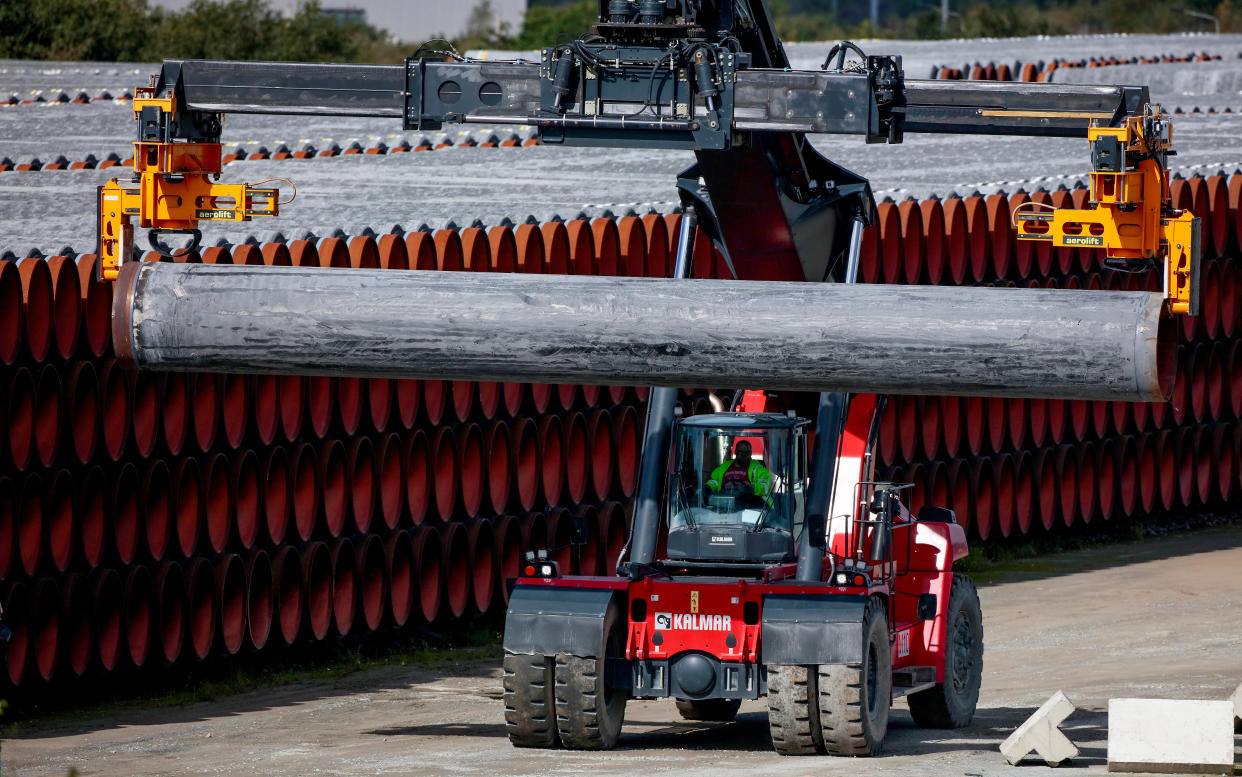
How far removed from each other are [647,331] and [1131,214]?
102 inches

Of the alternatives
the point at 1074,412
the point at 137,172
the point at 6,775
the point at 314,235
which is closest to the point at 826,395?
the point at 137,172

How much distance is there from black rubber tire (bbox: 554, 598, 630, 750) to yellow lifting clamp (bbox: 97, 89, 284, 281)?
340 cm

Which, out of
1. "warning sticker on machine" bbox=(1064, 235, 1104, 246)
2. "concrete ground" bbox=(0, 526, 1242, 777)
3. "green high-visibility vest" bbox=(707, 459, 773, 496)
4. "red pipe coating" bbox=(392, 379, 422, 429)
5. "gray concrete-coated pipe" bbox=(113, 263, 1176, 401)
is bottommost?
"concrete ground" bbox=(0, 526, 1242, 777)

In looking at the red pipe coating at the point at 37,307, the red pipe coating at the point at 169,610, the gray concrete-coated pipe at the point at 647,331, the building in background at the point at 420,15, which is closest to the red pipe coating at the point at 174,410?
the red pipe coating at the point at 169,610

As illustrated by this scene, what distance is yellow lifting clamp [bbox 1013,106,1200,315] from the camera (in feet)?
35.8

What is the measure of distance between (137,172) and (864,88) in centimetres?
414

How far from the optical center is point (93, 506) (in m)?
16.2

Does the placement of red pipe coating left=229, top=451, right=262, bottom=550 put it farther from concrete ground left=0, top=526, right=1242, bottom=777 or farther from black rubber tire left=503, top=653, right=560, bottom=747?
black rubber tire left=503, top=653, right=560, bottom=747

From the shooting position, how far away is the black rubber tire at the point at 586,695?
43.2 feet

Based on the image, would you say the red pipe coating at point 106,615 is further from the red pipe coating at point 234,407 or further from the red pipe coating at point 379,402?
the red pipe coating at point 379,402

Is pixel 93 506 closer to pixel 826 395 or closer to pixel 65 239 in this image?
pixel 65 239

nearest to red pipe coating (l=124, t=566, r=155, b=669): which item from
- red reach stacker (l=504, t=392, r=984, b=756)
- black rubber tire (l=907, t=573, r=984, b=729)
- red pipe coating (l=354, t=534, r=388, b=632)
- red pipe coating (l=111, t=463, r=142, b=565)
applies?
red pipe coating (l=111, t=463, r=142, b=565)

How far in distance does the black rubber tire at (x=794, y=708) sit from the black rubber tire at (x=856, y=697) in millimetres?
65

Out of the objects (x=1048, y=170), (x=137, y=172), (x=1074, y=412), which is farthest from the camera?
(x=1048, y=170)
